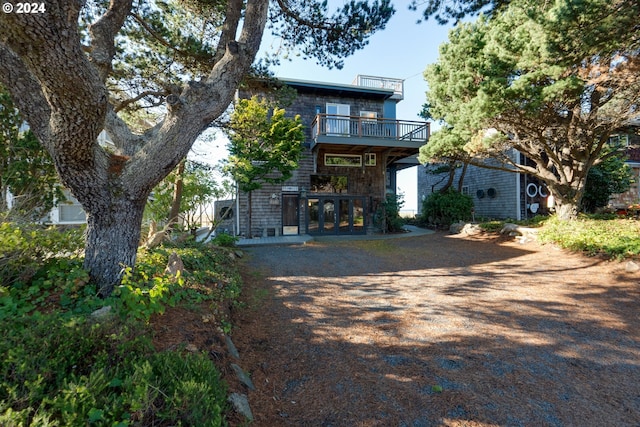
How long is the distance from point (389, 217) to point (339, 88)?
272 inches

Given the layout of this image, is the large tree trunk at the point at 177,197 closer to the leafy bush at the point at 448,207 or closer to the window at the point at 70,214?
the window at the point at 70,214

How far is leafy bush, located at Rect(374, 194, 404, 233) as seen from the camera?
14.1 metres

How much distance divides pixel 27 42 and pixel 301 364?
336 cm

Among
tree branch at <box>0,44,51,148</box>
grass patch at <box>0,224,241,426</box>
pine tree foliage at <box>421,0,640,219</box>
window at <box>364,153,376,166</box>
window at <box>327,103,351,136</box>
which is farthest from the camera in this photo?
window at <box>364,153,376,166</box>

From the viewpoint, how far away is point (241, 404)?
1.99 metres

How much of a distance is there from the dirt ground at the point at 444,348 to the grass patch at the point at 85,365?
0.50 meters

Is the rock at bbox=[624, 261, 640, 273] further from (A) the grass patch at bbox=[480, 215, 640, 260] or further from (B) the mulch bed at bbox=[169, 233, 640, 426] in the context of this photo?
(A) the grass patch at bbox=[480, 215, 640, 260]

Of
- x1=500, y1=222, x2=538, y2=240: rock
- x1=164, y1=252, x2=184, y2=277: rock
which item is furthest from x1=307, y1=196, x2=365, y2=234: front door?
x1=164, y1=252, x2=184, y2=277: rock

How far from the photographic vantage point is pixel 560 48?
20.8ft

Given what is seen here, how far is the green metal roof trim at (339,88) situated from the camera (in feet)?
43.6

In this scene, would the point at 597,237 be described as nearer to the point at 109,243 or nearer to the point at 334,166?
the point at 334,166

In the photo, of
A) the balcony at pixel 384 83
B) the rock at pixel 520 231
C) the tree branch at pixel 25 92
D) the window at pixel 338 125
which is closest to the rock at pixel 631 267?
the rock at pixel 520 231

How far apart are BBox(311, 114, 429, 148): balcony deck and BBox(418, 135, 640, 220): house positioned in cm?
376

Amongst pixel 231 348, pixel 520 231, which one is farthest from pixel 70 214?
pixel 520 231
